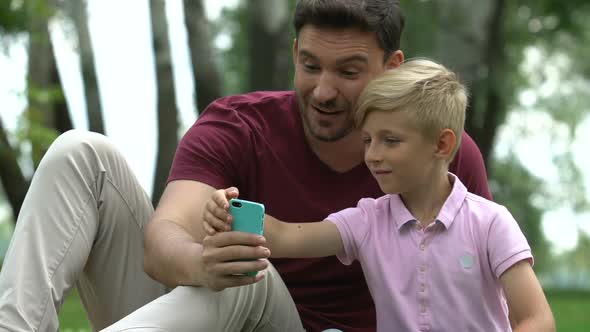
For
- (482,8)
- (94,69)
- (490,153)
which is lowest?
(490,153)

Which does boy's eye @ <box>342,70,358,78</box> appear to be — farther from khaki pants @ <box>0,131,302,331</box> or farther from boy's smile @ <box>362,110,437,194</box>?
khaki pants @ <box>0,131,302,331</box>

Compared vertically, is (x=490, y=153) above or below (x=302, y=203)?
below

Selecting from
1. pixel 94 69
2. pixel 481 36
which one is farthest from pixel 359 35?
pixel 94 69

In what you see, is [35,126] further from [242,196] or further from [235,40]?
[235,40]

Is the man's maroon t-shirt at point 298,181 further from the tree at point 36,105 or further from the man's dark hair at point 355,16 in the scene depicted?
the tree at point 36,105

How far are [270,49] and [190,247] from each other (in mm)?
7280

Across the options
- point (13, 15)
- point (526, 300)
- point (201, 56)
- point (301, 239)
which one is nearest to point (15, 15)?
point (13, 15)

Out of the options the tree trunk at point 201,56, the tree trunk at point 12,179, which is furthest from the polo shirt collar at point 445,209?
the tree trunk at point 12,179

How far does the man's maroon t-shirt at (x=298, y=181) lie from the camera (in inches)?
141

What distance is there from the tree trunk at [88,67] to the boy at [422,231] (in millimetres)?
8462

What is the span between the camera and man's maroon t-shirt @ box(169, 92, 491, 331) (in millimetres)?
3592

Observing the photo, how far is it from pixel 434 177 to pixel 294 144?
64 cm

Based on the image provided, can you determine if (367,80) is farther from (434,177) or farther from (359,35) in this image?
(434,177)

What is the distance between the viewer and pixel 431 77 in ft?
10.7
